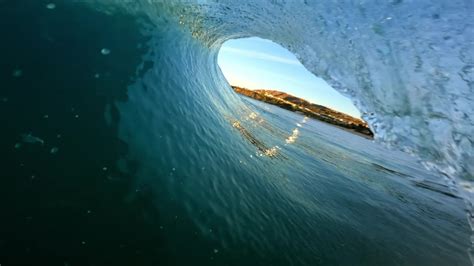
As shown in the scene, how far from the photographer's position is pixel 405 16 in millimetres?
5723

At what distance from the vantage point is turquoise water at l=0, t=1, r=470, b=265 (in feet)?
15.0

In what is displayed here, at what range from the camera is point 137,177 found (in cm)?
586

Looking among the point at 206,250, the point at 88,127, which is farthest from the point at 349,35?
the point at 88,127

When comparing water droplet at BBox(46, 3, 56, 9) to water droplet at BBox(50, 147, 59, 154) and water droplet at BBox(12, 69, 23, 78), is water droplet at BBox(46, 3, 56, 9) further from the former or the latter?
water droplet at BBox(50, 147, 59, 154)

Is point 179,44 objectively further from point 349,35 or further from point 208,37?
point 349,35

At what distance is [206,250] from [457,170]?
4.50 metres

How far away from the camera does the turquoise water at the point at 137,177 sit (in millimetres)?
4582

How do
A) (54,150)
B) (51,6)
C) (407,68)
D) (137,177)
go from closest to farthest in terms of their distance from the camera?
(54,150) → (407,68) → (137,177) → (51,6)

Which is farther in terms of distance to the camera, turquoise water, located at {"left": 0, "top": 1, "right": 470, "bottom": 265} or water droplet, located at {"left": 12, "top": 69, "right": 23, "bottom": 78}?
water droplet, located at {"left": 12, "top": 69, "right": 23, "bottom": 78}

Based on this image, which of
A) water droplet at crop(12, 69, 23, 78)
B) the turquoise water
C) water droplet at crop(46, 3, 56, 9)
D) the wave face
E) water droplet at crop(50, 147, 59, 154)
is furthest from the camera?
water droplet at crop(46, 3, 56, 9)

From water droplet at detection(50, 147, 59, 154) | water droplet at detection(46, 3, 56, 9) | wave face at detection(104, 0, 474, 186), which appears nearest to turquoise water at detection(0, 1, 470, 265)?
water droplet at detection(50, 147, 59, 154)

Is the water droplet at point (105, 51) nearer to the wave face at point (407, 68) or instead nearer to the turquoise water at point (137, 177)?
the turquoise water at point (137, 177)

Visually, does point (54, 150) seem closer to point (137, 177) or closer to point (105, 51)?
point (137, 177)

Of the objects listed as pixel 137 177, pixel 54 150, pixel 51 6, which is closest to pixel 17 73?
pixel 54 150
